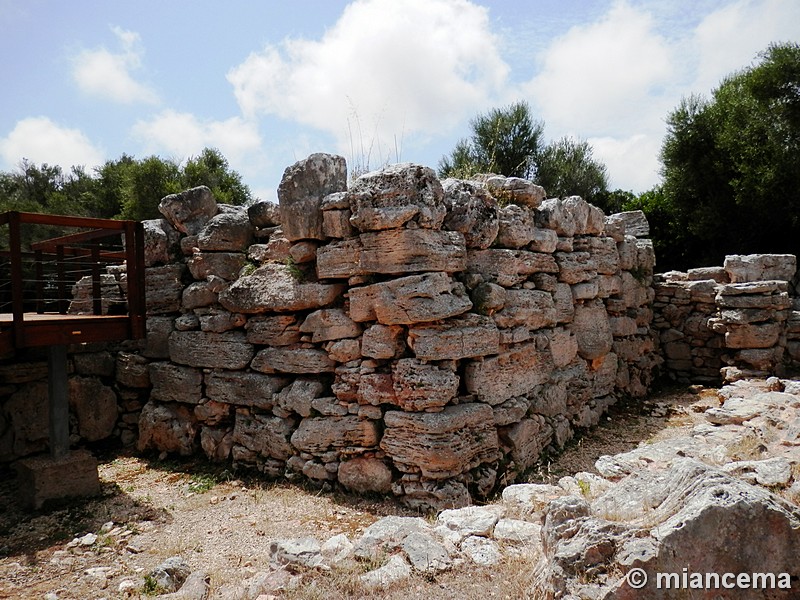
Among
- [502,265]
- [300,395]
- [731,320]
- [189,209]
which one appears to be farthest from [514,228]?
[731,320]

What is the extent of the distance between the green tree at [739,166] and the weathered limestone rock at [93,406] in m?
12.3

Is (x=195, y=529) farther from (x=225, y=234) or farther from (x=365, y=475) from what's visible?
(x=225, y=234)

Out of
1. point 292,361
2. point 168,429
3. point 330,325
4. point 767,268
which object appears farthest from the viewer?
point 767,268

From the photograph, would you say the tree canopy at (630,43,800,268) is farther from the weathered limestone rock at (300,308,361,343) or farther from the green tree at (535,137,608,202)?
the weathered limestone rock at (300,308,361,343)

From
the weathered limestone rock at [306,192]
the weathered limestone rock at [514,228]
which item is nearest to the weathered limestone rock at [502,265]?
the weathered limestone rock at [514,228]

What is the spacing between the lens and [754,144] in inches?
438

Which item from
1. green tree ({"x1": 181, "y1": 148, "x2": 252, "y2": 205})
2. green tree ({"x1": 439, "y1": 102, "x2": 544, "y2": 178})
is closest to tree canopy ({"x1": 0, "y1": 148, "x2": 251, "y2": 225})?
green tree ({"x1": 181, "y1": 148, "x2": 252, "y2": 205})

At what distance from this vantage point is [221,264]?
23.0 feet

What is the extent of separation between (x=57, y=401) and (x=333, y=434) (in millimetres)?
3031

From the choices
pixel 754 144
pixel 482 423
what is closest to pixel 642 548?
pixel 482 423

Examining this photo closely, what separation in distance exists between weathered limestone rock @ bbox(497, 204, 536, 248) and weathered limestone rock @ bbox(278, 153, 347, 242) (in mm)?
1997

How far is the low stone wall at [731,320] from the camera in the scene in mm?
8578

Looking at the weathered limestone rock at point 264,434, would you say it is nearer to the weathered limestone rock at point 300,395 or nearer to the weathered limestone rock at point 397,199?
the weathered limestone rock at point 300,395

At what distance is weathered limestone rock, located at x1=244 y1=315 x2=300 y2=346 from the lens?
634 centimetres
